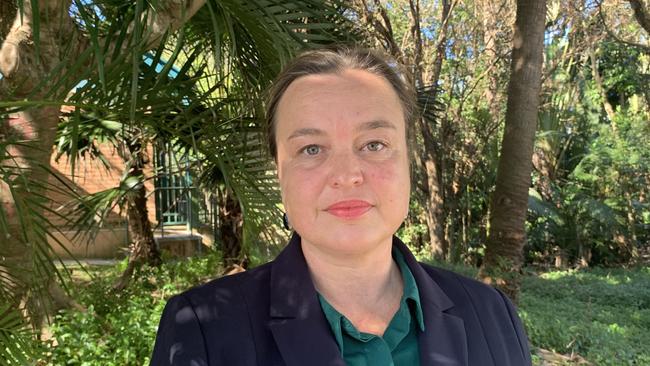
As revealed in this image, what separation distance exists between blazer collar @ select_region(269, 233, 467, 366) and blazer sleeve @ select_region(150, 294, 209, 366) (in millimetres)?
157

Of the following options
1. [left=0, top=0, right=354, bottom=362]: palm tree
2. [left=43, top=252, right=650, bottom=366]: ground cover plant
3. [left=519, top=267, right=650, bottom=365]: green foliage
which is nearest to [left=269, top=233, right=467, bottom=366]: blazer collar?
[left=0, top=0, right=354, bottom=362]: palm tree

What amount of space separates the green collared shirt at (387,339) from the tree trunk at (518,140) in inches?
113

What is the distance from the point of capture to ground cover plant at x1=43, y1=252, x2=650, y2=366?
3.87 meters

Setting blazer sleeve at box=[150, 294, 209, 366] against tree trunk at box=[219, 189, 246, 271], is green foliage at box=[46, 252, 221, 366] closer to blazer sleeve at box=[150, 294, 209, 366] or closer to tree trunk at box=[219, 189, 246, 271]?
tree trunk at box=[219, 189, 246, 271]

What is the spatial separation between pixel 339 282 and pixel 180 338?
1.30 feet

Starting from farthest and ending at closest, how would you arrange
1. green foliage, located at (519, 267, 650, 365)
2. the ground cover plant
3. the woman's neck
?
1. green foliage, located at (519, 267, 650, 365)
2. the ground cover plant
3. the woman's neck

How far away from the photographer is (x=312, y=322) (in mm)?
1217

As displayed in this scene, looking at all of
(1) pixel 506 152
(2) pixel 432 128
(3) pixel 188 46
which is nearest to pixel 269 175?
(3) pixel 188 46

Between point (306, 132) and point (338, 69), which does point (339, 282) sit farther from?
point (338, 69)

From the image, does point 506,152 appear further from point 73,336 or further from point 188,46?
point 73,336

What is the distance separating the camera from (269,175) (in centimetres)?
287

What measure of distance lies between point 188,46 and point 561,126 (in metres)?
10.3

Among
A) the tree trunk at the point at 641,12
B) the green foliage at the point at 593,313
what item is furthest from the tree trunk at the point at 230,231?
the tree trunk at the point at 641,12

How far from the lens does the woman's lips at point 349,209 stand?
1.21 m
